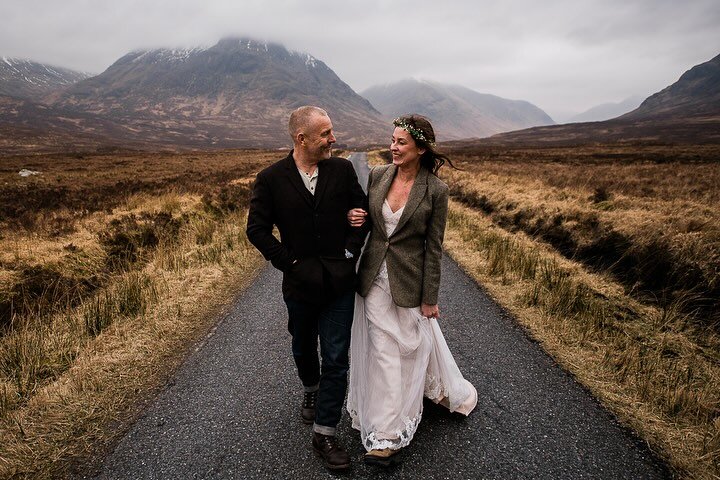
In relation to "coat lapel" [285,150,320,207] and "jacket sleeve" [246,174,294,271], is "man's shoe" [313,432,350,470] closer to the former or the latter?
"jacket sleeve" [246,174,294,271]

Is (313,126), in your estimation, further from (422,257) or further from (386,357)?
(386,357)

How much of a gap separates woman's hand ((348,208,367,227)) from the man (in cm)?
5

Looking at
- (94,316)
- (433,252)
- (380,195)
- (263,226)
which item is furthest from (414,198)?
(94,316)

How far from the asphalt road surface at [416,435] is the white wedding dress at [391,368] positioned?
0.70 feet

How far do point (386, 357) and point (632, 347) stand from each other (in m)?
3.01

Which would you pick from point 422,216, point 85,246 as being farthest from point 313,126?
point 85,246

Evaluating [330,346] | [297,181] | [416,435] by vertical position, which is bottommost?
[416,435]

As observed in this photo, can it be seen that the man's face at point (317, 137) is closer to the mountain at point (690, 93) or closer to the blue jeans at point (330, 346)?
the blue jeans at point (330, 346)

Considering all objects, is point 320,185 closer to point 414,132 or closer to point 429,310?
point 414,132

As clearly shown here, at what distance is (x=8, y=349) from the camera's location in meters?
3.72

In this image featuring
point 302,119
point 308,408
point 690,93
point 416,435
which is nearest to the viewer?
point 302,119

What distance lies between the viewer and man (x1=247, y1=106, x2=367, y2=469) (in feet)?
8.13

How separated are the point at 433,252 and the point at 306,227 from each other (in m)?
0.96

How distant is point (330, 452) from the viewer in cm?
262
